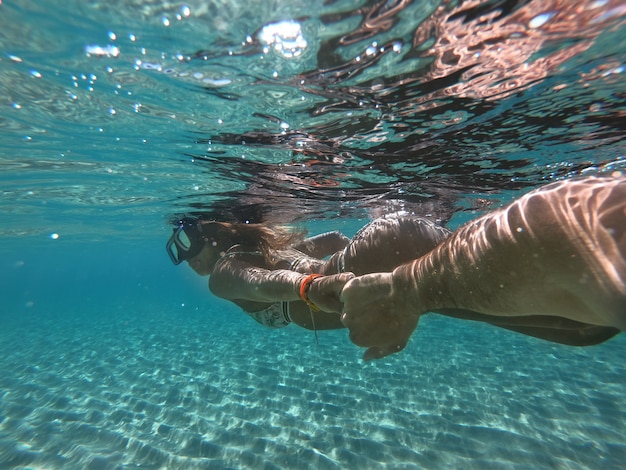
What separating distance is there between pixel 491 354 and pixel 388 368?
4582mm

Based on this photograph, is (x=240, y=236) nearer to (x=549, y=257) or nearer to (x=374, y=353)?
(x=374, y=353)

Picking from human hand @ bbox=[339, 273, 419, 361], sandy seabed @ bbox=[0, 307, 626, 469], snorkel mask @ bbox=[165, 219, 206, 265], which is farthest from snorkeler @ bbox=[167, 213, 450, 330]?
sandy seabed @ bbox=[0, 307, 626, 469]

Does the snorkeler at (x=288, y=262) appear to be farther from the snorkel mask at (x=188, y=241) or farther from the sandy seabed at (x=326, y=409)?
the sandy seabed at (x=326, y=409)

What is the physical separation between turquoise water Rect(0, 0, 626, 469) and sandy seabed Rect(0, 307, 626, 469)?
70mm

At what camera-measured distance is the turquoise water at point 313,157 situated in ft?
13.6

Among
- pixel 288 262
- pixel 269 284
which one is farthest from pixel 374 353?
pixel 288 262

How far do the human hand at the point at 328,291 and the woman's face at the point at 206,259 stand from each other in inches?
161

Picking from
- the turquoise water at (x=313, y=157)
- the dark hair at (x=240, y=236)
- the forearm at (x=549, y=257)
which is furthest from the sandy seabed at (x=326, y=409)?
the forearm at (x=549, y=257)

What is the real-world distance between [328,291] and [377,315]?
22.6 inches

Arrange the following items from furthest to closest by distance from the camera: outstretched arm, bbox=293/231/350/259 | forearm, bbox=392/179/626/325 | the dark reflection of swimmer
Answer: outstretched arm, bbox=293/231/350/259 < the dark reflection of swimmer < forearm, bbox=392/179/626/325

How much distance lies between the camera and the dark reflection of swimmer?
173 cm

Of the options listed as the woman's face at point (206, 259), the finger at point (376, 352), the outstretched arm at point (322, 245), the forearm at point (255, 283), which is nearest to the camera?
the finger at point (376, 352)

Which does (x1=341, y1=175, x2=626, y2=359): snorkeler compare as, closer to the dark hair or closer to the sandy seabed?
the dark hair

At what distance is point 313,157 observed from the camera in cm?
843
